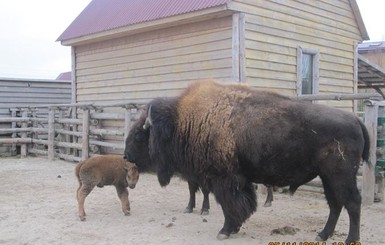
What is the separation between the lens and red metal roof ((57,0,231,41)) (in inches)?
382

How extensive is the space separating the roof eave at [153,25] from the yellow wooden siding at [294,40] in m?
0.44

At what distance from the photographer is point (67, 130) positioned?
42.7 feet

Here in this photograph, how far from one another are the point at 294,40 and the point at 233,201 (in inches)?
263

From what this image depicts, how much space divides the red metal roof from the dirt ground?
3.94 m

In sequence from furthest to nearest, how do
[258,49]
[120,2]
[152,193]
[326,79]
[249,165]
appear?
1. [120,2]
2. [326,79]
3. [258,49]
4. [152,193]
5. [249,165]

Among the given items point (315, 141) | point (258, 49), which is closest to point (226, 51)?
point (258, 49)

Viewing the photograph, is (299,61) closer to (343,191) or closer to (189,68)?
(189,68)

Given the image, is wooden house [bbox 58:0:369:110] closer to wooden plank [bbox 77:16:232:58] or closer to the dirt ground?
wooden plank [bbox 77:16:232:58]

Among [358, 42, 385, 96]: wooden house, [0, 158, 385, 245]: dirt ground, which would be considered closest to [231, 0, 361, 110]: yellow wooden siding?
[358, 42, 385, 96]: wooden house

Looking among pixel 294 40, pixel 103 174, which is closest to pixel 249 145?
pixel 103 174

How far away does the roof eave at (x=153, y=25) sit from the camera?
909 centimetres

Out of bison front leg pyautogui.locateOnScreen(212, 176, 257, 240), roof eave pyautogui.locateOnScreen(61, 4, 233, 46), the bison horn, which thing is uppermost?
roof eave pyautogui.locateOnScreen(61, 4, 233, 46)

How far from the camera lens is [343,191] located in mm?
4766

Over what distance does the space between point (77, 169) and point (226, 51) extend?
4432 mm
